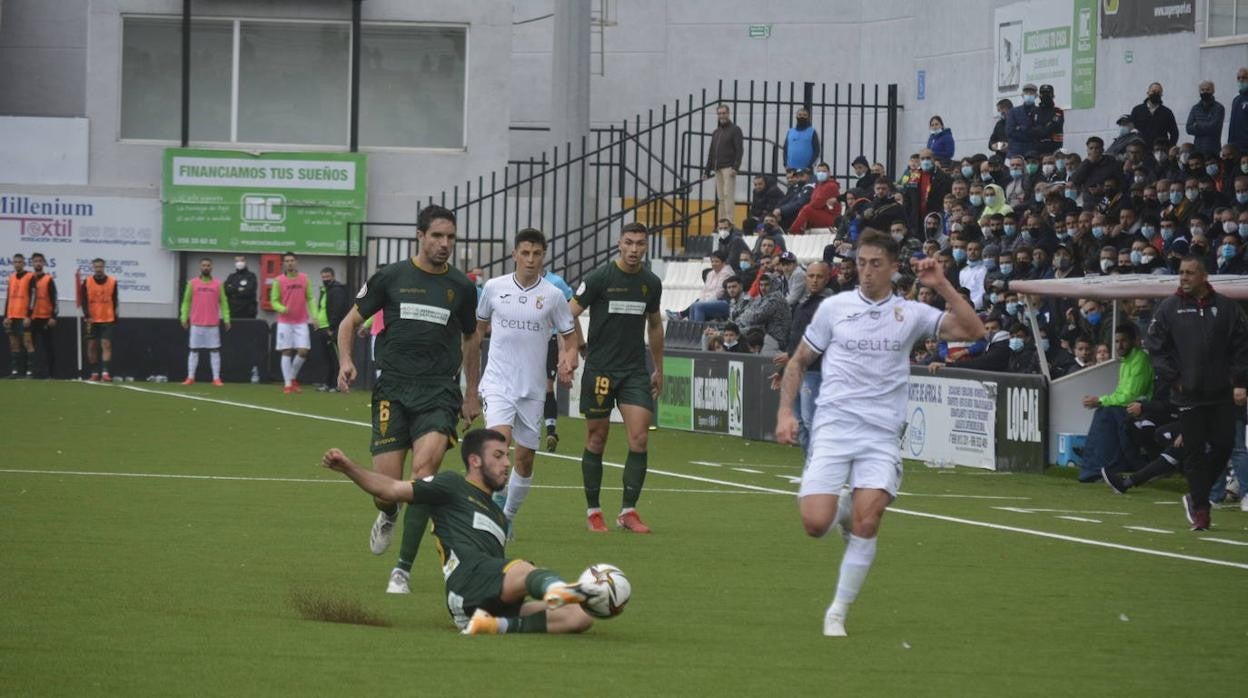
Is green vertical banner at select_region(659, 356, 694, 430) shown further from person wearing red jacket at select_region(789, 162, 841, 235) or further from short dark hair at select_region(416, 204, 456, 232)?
short dark hair at select_region(416, 204, 456, 232)

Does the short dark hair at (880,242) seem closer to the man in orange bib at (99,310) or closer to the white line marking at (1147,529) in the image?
the white line marking at (1147,529)

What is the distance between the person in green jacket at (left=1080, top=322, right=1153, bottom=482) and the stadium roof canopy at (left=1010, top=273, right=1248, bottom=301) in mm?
371

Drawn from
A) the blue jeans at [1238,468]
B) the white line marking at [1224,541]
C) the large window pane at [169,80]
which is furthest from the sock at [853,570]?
the large window pane at [169,80]

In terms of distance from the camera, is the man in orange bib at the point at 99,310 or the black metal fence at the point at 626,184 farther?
the black metal fence at the point at 626,184

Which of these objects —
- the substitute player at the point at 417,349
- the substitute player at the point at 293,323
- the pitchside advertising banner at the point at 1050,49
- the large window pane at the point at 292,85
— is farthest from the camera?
the large window pane at the point at 292,85

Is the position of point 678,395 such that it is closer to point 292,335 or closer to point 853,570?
point 292,335

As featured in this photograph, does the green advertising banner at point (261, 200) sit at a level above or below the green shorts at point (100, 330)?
above

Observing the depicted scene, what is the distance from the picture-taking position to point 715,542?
1316 centimetres

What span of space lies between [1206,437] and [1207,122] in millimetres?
9851

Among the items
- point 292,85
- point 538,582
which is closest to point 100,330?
point 292,85

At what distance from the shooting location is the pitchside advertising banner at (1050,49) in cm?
2991

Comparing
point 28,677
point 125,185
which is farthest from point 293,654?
point 125,185

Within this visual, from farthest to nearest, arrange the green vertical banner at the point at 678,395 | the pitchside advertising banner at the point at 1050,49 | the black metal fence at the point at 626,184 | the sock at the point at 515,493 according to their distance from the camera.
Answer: the black metal fence at the point at 626,184 < the pitchside advertising banner at the point at 1050,49 < the green vertical banner at the point at 678,395 < the sock at the point at 515,493

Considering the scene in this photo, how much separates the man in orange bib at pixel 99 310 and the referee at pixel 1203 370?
22.4 meters
